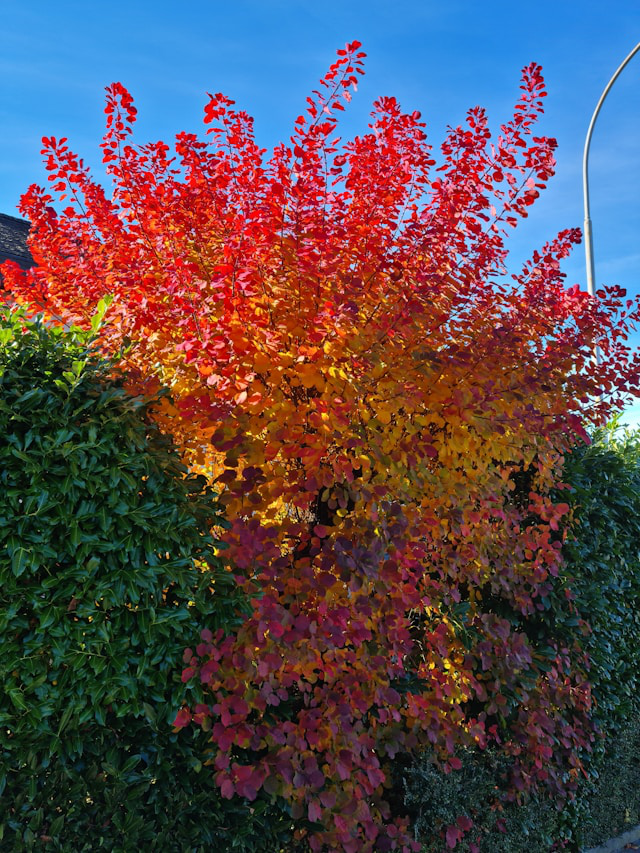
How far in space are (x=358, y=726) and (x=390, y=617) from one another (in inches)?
24.1

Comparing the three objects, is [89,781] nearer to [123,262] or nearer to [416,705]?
[416,705]

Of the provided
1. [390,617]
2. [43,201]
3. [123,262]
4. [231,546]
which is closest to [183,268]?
[123,262]

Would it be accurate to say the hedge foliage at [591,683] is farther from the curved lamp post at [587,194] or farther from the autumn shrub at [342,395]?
the curved lamp post at [587,194]

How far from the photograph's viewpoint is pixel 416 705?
4.42 meters

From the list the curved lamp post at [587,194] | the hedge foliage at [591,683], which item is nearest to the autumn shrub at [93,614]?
the hedge foliage at [591,683]

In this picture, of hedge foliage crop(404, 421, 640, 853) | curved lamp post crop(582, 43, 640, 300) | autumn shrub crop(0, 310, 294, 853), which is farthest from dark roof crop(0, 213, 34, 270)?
autumn shrub crop(0, 310, 294, 853)

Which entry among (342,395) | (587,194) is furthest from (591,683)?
(587,194)

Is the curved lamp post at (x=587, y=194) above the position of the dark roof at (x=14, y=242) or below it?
above

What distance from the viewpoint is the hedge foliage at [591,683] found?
4684 millimetres

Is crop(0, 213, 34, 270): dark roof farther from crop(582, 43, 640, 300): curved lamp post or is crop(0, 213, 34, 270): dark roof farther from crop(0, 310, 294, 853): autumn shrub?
crop(0, 310, 294, 853): autumn shrub

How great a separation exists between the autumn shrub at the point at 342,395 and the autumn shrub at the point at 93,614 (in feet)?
0.66

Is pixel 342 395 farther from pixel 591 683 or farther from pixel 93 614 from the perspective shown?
pixel 591 683

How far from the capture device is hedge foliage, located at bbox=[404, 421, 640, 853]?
468 centimetres

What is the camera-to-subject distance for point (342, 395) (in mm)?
3760
